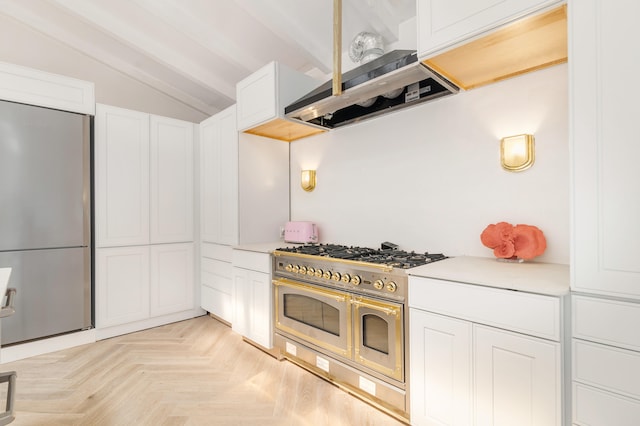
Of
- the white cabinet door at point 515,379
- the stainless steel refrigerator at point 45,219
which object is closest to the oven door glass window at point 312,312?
the white cabinet door at point 515,379

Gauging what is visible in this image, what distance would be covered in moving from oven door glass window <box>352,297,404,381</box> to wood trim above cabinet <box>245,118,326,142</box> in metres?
1.72

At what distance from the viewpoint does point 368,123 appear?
262 centimetres

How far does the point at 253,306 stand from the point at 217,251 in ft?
3.08

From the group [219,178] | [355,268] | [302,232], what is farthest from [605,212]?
[219,178]

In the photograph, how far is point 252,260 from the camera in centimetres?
273

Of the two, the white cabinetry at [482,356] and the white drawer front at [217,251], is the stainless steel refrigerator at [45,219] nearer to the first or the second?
the white drawer front at [217,251]

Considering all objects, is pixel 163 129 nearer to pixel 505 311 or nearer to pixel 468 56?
pixel 468 56

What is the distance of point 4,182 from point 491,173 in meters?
3.77

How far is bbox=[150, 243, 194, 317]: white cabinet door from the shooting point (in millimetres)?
3336

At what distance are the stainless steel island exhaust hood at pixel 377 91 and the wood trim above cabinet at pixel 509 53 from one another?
4.4 inches

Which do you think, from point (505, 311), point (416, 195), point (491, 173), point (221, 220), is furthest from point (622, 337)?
point (221, 220)

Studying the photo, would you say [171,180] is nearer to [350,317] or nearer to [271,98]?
[271,98]

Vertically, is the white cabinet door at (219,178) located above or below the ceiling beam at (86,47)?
below

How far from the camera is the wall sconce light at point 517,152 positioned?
1.77m
